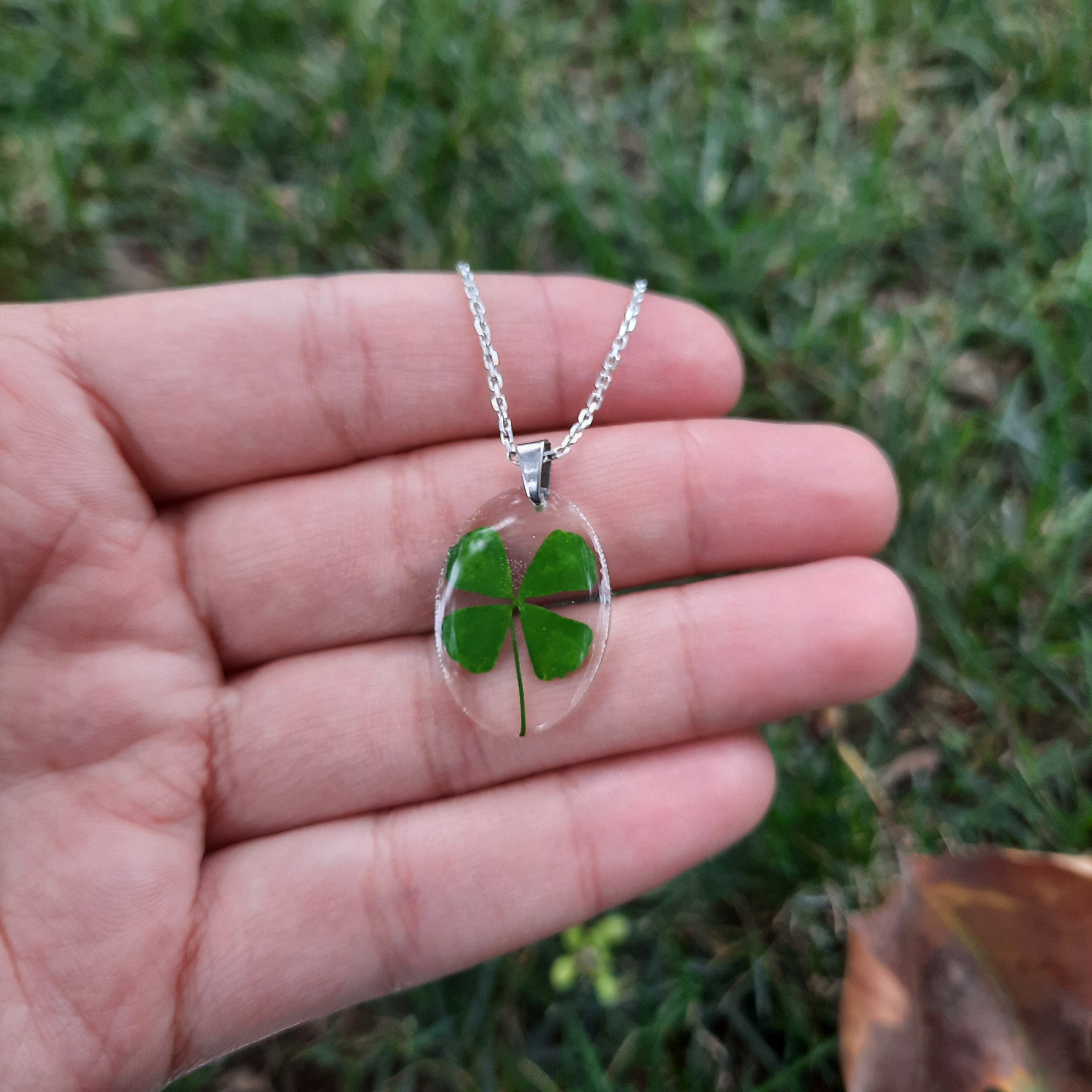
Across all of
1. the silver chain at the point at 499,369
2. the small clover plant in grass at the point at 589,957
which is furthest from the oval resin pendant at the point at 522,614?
the small clover plant in grass at the point at 589,957

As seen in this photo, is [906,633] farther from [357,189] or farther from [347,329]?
[357,189]

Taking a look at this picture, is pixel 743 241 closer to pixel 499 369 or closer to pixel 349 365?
pixel 499 369

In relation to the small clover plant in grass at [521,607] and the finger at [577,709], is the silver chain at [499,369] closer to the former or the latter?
the small clover plant in grass at [521,607]

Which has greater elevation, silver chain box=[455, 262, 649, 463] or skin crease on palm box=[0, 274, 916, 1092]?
silver chain box=[455, 262, 649, 463]

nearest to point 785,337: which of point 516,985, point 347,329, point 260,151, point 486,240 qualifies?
point 486,240

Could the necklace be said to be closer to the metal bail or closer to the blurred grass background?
the metal bail

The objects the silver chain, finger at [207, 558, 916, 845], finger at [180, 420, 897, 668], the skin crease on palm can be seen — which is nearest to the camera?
the skin crease on palm

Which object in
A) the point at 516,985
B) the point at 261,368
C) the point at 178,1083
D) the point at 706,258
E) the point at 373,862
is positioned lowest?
the point at 178,1083

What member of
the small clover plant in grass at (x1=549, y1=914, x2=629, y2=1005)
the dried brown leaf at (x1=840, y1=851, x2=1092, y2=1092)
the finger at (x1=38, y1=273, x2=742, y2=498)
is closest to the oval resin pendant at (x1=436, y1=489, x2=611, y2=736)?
the finger at (x1=38, y1=273, x2=742, y2=498)
